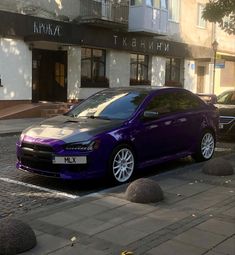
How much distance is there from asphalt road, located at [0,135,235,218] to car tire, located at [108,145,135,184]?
225 millimetres

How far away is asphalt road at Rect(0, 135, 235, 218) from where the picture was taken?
22.4ft

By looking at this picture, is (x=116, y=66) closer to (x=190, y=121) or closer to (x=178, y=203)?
(x=190, y=121)

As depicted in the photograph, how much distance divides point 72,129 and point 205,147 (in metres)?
3.41

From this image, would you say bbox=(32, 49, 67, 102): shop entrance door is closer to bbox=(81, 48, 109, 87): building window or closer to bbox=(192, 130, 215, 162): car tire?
bbox=(81, 48, 109, 87): building window

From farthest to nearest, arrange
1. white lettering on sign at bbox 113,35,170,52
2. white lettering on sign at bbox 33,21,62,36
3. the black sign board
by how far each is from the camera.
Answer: white lettering on sign at bbox 113,35,170,52 → white lettering on sign at bbox 33,21,62,36 → the black sign board

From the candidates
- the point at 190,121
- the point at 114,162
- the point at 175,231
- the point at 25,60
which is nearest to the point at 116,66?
the point at 25,60

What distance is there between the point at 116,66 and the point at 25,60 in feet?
19.3

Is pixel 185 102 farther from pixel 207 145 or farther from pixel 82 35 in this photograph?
pixel 82 35

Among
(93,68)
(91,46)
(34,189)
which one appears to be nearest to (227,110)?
(34,189)

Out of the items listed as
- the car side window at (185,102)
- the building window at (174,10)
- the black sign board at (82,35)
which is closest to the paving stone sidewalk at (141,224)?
the car side window at (185,102)

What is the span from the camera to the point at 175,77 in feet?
101

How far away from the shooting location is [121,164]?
26.3 feet

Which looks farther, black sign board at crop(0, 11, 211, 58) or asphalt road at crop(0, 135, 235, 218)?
black sign board at crop(0, 11, 211, 58)

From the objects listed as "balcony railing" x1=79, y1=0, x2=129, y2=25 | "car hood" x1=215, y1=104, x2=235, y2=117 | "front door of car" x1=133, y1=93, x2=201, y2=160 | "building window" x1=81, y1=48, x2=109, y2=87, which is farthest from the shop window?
"front door of car" x1=133, y1=93, x2=201, y2=160
